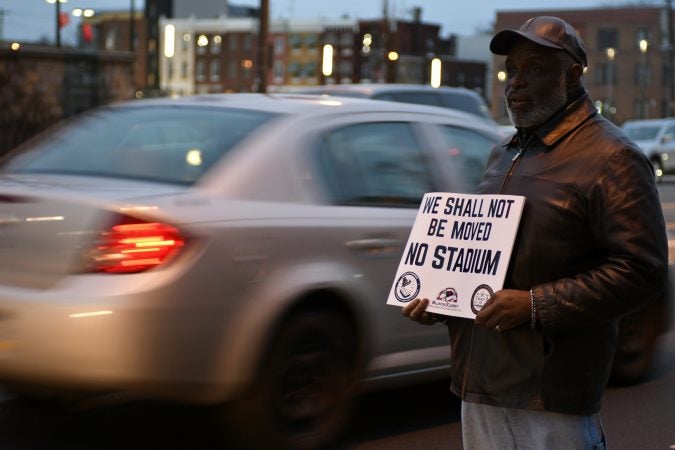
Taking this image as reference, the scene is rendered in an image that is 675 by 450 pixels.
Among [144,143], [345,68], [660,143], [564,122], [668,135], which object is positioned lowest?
[345,68]

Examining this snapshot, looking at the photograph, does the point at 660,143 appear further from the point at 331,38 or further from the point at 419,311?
the point at 331,38

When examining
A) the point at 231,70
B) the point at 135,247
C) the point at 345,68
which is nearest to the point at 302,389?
the point at 135,247

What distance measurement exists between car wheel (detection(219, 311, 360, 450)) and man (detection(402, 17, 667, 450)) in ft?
7.37

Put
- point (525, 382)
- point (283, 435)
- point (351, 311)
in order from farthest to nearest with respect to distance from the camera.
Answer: point (351, 311) → point (283, 435) → point (525, 382)

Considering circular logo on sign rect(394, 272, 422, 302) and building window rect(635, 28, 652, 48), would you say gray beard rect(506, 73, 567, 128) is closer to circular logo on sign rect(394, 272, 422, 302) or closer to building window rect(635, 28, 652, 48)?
circular logo on sign rect(394, 272, 422, 302)

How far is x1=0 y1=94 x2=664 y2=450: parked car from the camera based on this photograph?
471 centimetres

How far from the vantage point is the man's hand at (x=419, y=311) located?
286cm

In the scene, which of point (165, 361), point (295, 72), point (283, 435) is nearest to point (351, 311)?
point (283, 435)

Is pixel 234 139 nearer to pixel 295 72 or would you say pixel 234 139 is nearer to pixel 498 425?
pixel 498 425

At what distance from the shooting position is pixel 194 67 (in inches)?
4857

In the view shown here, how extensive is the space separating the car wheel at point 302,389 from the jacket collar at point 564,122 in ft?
8.08

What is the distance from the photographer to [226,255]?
4.88 m

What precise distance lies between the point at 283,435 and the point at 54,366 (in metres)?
1.07

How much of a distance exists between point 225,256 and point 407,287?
6.73 feet
